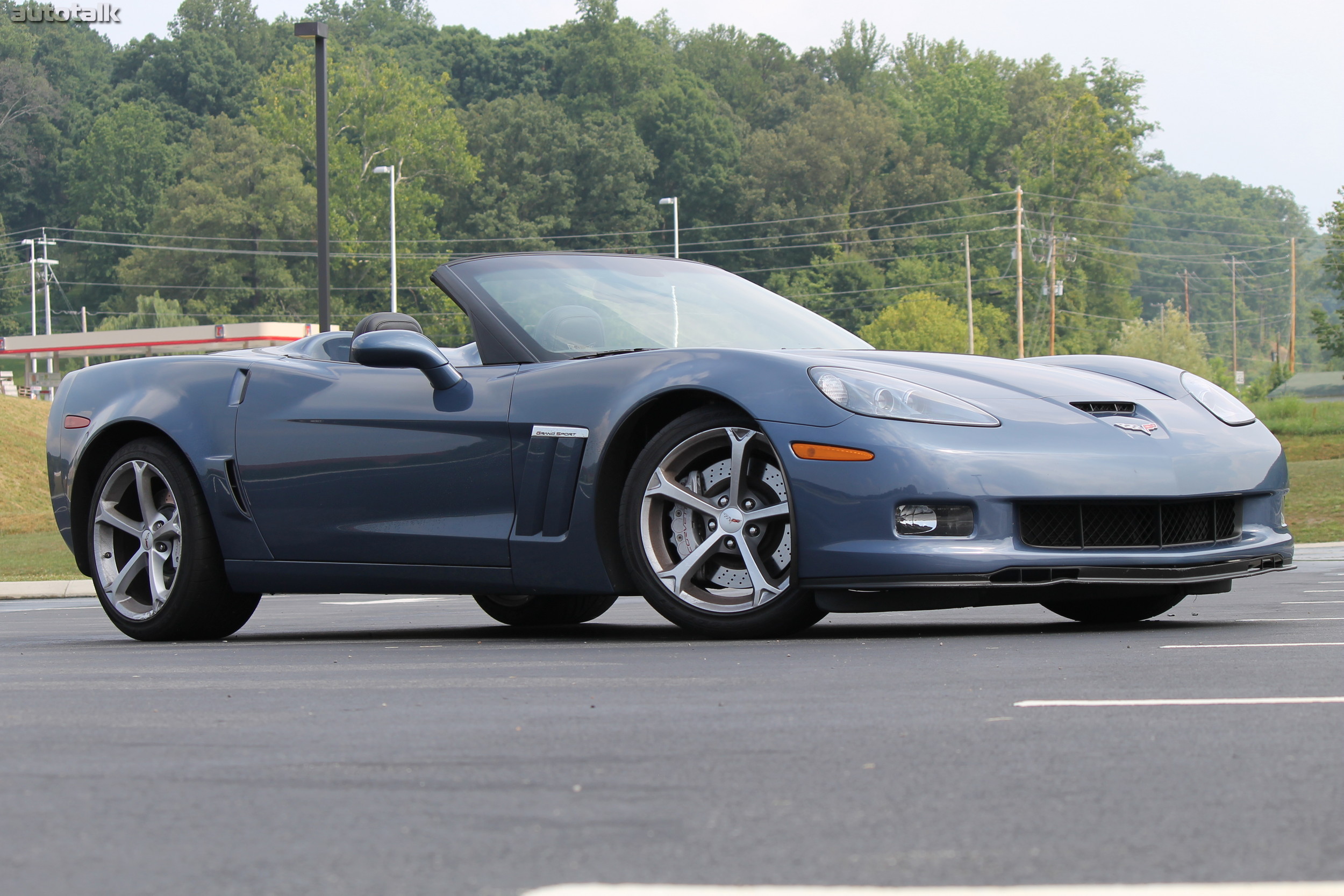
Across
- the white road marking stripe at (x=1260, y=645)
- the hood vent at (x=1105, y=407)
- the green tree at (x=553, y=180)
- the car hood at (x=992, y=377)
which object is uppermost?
the green tree at (x=553, y=180)

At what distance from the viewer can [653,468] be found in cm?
561

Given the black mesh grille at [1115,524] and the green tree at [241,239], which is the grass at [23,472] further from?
the green tree at [241,239]

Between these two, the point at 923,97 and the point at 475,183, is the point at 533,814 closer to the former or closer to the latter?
the point at 475,183

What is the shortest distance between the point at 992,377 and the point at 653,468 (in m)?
1.19

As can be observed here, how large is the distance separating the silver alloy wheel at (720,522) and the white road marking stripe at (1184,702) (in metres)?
1.73

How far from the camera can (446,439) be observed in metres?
6.05

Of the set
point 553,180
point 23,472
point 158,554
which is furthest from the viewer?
point 553,180

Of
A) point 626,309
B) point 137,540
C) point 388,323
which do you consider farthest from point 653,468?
point 137,540

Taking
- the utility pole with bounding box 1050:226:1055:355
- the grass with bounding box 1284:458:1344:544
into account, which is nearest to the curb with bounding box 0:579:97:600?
the grass with bounding box 1284:458:1344:544

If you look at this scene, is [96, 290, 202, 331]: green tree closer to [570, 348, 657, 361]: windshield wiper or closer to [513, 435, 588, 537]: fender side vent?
[570, 348, 657, 361]: windshield wiper

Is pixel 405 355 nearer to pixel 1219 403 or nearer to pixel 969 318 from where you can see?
pixel 1219 403

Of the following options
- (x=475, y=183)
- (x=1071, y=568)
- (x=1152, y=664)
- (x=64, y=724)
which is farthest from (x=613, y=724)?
(x=475, y=183)

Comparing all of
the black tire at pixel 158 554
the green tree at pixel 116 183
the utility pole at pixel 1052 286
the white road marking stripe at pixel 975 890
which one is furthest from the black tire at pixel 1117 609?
the green tree at pixel 116 183

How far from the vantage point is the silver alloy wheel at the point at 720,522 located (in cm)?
543
